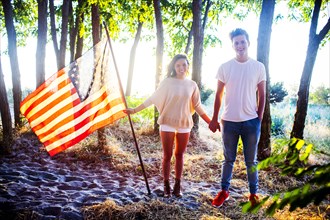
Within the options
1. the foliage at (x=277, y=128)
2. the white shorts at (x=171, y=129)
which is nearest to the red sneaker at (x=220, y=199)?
the white shorts at (x=171, y=129)

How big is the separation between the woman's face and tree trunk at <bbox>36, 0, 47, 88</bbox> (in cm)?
681

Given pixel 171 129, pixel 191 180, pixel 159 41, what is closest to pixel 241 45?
pixel 171 129

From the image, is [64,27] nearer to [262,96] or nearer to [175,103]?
[175,103]

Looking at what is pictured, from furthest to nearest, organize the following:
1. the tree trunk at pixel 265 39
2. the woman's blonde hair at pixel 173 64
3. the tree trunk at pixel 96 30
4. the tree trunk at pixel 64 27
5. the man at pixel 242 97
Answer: the tree trunk at pixel 64 27
the tree trunk at pixel 96 30
the tree trunk at pixel 265 39
the woman's blonde hair at pixel 173 64
the man at pixel 242 97

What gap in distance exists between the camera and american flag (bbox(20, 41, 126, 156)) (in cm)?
395

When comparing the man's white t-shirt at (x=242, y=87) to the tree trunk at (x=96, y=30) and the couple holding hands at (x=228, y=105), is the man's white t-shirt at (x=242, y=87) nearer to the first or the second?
the couple holding hands at (x=228, y=105)

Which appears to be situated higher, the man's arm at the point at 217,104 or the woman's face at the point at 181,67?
the woman's face at the point at 181,67

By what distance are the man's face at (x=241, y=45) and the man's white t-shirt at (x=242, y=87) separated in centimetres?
12

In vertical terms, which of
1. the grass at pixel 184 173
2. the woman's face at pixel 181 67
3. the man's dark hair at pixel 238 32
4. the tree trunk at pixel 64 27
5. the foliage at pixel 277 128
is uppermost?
the tree trunk at pixel 64 27

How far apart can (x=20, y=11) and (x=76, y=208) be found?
10.8 metres

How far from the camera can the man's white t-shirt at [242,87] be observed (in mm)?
3514

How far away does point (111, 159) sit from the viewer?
624 cm

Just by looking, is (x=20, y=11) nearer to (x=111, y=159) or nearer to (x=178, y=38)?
(x=178, y=38)

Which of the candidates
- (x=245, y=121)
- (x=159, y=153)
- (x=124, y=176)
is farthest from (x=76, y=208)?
(x=159, y=153)
